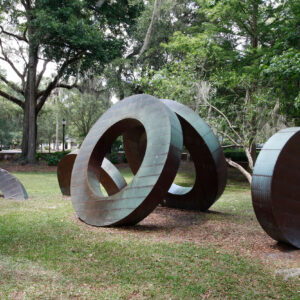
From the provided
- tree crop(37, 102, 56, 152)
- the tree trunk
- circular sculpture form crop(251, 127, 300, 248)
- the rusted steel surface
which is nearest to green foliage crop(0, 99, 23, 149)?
tree crop(37, 102, 56, 152)

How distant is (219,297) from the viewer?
3.67 metres

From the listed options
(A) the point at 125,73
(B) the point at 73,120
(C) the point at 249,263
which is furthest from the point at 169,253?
(B) the point at 73,120

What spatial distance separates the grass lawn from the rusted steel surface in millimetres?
3155

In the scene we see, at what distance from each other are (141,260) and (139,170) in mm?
2097

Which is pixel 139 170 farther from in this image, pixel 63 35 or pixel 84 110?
pixel 84 110

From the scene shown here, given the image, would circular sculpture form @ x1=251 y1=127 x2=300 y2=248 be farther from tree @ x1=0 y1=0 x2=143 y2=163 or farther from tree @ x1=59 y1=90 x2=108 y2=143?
tree @ x1=59 y1=90 x2=108 y2=143

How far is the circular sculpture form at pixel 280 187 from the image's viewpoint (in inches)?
198

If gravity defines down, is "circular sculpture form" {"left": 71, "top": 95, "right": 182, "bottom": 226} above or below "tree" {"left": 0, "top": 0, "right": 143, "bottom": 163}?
below

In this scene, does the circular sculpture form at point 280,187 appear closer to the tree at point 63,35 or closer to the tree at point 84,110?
the tree at point 63,35

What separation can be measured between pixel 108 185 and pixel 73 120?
70.5 ft

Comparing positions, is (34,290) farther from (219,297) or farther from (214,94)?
(214,94)

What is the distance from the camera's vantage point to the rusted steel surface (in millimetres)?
10328

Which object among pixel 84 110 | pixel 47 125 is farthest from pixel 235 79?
pixel 47 125

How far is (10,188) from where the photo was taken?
10453 millimetres
